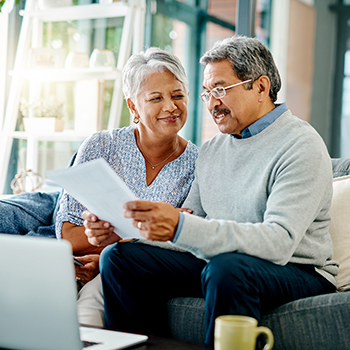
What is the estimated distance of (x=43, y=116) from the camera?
3.06m

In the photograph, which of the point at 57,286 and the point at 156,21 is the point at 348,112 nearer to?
the point at 156,21

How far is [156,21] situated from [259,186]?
3.20m

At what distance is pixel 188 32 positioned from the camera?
4.78m

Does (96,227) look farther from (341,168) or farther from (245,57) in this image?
(341,168)

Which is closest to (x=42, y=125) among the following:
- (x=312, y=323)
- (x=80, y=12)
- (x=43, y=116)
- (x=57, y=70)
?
(x=43, y=116)

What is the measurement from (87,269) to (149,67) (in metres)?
0.83

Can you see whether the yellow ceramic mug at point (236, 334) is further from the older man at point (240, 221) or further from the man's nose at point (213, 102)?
the man's nose at point (213, 102)

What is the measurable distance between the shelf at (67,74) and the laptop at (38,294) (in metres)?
2.14

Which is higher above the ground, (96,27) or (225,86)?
(96,27)

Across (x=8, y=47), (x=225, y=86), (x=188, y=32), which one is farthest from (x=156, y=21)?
(x=225, y=86)

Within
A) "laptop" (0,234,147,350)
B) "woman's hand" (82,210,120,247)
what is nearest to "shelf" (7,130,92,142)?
"woman's hand" (82,210,120,247)

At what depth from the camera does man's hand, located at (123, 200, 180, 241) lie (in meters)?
1.17

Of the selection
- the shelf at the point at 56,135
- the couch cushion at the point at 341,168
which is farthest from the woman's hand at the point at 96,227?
the shelf at the point at 56,135

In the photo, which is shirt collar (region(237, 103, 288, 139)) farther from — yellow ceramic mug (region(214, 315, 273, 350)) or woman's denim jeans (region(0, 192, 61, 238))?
woman's denim jeans (region(0, 192, 61, 238))
